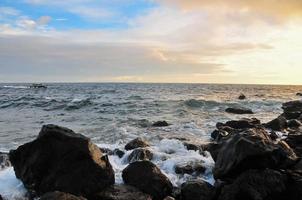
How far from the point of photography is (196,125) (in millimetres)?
22062

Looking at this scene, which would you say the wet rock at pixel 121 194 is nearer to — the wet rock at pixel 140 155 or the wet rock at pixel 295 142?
the wet rock at pixel 140 155

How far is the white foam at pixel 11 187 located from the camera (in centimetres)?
877

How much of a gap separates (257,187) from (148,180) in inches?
94.3

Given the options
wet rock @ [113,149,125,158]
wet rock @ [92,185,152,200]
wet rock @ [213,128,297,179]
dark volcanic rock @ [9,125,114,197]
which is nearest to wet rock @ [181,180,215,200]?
wet rock @ [213,128,297,179]

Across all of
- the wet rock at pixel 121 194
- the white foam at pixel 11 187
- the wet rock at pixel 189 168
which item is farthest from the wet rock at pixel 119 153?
the wet rock at pixel 121 194

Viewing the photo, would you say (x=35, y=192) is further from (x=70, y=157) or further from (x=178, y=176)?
(x=178, y=176)

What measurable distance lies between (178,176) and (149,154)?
77.3 inches

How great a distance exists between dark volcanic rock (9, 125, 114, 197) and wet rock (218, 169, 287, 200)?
2.73 meters

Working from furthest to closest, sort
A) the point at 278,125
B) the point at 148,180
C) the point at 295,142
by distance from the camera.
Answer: the point at 278,125, the point at 295,142, the point at 148,180

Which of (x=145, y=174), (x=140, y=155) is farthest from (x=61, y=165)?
(x=140, y=155)

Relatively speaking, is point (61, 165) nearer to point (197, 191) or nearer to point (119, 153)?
point (197, 191)

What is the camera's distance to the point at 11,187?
9211mm

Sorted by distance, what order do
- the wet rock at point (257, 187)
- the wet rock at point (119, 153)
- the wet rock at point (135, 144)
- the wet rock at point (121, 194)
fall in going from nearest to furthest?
the wet rock at point (257, 187), the wet rock at point (121, 194), the wet rock at point (119, 153), the wet rock at point (135, 144)

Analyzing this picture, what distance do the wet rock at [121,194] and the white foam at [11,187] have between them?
1.89 meters
